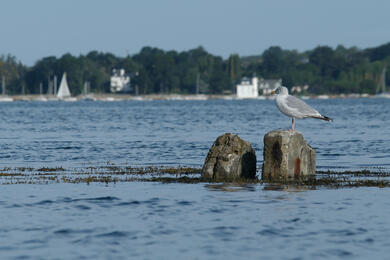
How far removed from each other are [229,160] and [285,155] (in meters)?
1.76

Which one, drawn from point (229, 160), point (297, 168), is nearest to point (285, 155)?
point (297, 168)

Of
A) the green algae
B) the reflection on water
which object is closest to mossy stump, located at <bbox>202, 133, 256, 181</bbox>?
the green algae

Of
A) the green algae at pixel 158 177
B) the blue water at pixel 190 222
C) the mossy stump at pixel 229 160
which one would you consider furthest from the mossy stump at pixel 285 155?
the blue water at pixel 190 222

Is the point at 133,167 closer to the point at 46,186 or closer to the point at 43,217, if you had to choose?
the point at 46,186

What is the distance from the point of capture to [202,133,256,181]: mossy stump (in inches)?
1012

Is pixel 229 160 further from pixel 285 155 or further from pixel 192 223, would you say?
pixel 192 223

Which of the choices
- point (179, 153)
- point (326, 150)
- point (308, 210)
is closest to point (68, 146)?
point (179, 153)

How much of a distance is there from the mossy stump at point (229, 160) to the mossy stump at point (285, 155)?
66 cm

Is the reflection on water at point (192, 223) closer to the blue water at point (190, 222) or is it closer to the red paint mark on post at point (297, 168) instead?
the blue water at point (190, 222)

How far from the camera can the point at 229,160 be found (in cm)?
2573

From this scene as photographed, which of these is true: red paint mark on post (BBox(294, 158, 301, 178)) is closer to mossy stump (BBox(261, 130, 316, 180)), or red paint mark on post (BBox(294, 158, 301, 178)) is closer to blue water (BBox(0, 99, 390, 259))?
mossy stump (BBox(261, 130, 316, 180))

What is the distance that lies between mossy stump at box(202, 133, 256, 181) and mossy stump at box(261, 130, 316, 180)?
0.66m

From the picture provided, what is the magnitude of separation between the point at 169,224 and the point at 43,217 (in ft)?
10.1

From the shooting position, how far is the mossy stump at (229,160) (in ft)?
84.3
